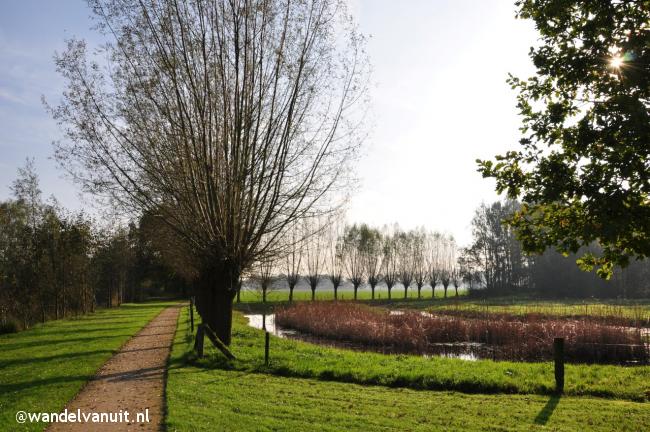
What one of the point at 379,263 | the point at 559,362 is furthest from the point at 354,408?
the point at 379,263

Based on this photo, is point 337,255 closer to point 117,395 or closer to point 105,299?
point 105,299

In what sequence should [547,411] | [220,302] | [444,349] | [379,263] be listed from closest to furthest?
1. [547,411]
2. [220,302]
3. [444,349]
4. [379,263]

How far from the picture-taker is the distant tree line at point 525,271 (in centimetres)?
6120

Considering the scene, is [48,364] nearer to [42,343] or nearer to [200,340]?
[200,340]

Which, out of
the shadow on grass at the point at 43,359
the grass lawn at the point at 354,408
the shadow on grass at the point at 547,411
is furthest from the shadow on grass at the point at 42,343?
the shadow on grass at the point at 547,411

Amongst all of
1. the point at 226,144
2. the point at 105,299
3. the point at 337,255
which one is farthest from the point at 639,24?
the point at 337,255

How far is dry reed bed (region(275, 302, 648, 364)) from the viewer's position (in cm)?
1750

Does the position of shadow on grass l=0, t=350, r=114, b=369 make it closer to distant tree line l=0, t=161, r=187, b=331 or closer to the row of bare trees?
distant tree line l=0, t=161, r=187, b=331

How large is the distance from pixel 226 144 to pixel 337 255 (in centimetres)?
6181

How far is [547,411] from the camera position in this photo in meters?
9.34

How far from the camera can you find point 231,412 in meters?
8.76

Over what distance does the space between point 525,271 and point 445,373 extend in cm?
7559

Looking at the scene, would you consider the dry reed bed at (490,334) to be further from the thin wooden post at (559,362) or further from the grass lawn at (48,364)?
the grass lawn at (48,364)

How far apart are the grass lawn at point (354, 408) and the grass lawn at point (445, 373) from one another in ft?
1.04
